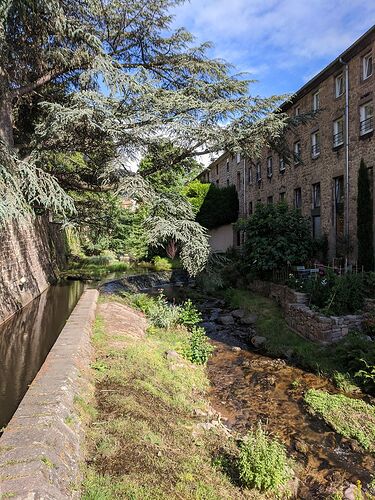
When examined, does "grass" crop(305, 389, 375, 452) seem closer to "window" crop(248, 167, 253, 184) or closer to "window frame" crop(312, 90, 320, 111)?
"window frame" crop(312, 90, 320, 111)

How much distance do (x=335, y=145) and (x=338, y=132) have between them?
2.08 ft

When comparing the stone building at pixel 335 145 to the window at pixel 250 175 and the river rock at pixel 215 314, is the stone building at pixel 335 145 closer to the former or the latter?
the window at pixel 250 175

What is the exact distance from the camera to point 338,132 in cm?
1719

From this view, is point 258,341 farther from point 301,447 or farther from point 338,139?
point 338,139

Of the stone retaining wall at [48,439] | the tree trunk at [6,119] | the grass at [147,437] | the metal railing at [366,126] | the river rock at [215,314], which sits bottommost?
the river rock at [215,314]

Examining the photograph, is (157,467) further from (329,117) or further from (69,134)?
(329,117)

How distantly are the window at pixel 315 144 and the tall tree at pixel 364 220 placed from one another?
4039mm

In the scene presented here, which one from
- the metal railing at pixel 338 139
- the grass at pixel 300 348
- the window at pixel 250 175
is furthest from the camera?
the window at pixel 250 175

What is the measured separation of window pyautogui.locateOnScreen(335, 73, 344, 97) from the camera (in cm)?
1694

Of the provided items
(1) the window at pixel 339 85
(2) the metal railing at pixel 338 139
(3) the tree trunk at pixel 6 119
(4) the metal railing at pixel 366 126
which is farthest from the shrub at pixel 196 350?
(1) the window at pixel 339 85

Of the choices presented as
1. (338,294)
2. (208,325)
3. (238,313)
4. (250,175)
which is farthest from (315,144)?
(208,325)

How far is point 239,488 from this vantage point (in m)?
4.07

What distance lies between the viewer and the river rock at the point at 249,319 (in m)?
13.1

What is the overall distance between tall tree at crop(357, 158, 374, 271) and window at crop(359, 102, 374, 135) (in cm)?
136
